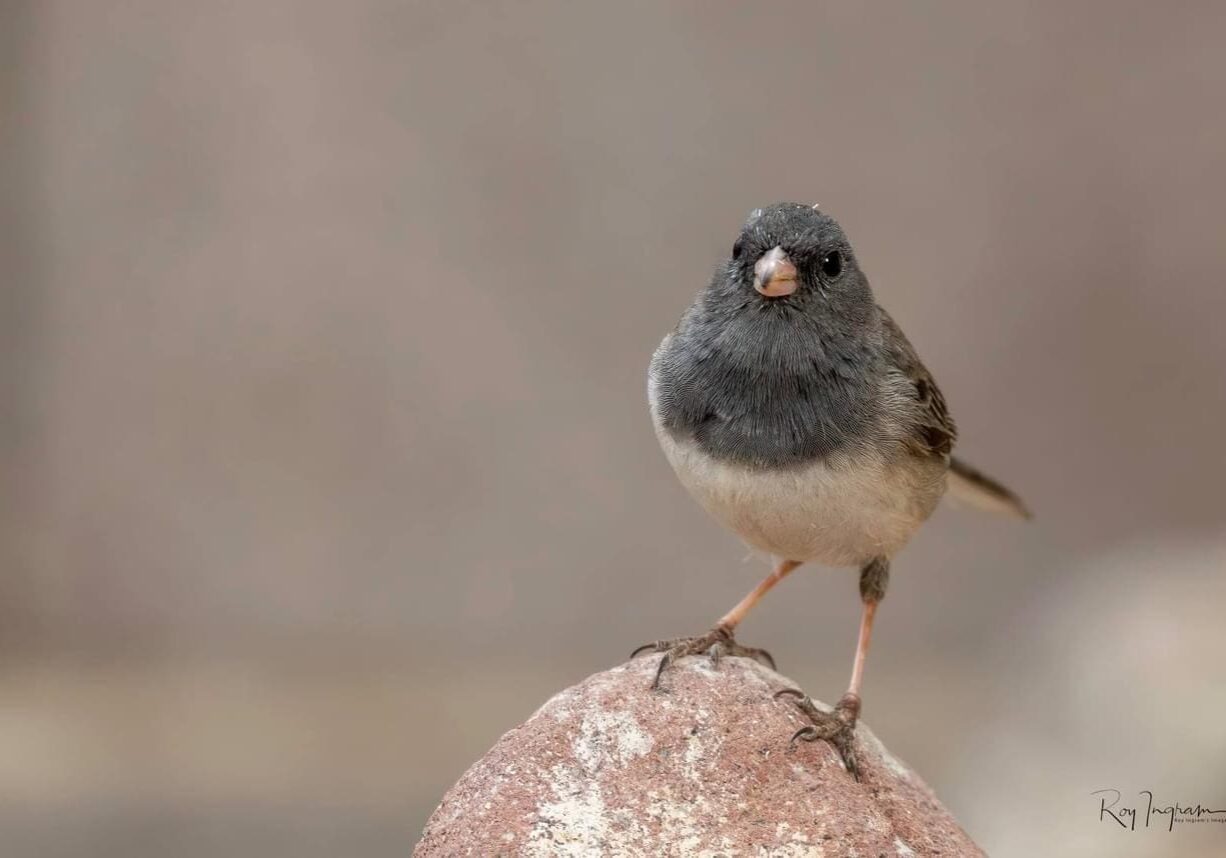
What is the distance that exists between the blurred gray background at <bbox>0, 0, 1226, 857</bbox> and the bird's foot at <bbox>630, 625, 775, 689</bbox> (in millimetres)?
2355

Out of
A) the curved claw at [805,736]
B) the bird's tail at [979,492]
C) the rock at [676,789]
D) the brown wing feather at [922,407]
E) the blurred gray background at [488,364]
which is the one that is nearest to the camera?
the rock at [676,789]

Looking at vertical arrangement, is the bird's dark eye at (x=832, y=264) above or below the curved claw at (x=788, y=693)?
above

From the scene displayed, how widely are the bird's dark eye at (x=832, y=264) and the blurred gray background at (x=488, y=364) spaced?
101 inches

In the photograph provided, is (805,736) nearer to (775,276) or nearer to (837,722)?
(837,722)

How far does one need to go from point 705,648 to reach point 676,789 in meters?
0.49

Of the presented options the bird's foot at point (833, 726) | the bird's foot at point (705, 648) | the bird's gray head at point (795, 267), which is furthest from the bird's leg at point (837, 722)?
the bird's gray head at point (795, 267)

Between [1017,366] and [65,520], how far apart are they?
3619 mm

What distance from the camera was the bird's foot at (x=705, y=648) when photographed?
2.69m

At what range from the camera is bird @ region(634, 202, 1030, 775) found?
260cm

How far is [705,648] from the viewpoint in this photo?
110 inches

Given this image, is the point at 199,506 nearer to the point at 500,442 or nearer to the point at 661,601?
the point at 500,442

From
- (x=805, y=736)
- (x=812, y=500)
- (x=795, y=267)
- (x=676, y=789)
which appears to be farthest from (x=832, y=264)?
(x=676, y=789)

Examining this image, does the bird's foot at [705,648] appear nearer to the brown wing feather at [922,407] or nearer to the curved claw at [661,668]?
the curved claw at [661,668]

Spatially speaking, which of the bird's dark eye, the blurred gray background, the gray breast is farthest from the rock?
the blurred gray background
